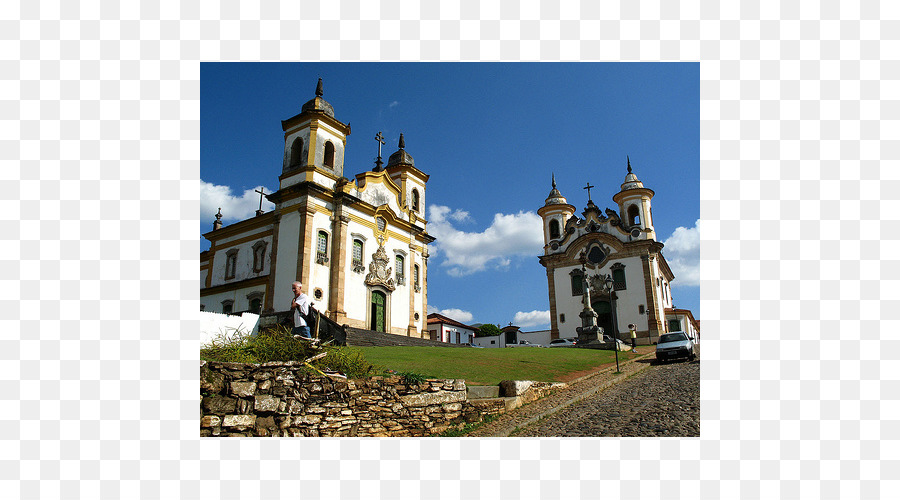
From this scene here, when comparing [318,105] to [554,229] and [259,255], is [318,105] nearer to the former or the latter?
[259,255]

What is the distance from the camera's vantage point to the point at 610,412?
24.4 feet

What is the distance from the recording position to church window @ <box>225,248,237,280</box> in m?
25.8

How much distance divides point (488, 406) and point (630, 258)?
30.6 metres

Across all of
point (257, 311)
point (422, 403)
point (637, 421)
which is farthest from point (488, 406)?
point (257, 311)

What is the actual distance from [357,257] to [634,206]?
22974mm

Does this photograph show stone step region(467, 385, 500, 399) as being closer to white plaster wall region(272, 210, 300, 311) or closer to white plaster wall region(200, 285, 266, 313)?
white plaster wall region(272, 210, 300, 311)

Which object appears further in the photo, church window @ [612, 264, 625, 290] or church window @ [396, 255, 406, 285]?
church window @ [612, 264, 625, 290]

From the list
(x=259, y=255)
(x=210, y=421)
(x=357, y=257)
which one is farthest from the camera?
(x=259, y=255)

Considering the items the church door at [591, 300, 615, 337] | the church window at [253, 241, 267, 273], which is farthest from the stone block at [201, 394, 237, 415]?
the church door at [591, 300, 615, 337]

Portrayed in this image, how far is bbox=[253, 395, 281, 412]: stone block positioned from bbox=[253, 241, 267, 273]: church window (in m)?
19.2

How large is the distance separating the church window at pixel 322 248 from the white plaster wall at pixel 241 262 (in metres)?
2.79

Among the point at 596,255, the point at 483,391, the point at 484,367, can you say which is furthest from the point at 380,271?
the point at 596,255

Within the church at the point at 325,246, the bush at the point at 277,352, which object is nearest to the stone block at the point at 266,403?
the bush at the point at 277,352
